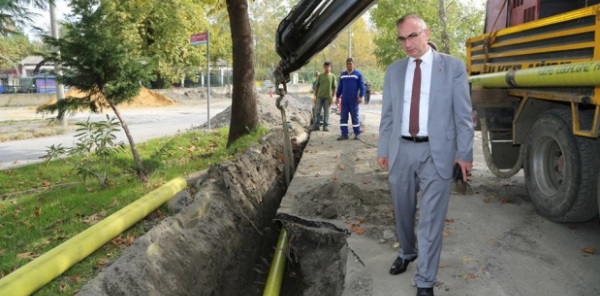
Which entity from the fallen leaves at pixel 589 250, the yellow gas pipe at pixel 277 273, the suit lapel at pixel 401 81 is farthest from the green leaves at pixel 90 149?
the fallen leaves at pixel 589 250

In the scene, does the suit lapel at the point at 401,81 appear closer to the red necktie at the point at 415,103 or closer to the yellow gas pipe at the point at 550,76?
the red necktie at the point at 415,103

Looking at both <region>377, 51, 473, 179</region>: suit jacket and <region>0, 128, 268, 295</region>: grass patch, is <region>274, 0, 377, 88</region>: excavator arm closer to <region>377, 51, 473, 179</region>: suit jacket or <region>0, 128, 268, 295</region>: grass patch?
<region>377, 51, 473, 179</region>: suit jacket

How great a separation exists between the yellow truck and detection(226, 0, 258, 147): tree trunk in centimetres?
505

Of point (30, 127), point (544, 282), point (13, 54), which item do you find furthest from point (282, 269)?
point (13, 54)

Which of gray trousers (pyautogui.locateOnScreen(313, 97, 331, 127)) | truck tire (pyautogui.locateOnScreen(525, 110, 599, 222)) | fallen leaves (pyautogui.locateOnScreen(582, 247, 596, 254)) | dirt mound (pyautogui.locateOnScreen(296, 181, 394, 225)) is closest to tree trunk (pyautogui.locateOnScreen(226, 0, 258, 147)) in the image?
gray trousers (pyautogui.locateOnScreen(313, 97, 331, 127))

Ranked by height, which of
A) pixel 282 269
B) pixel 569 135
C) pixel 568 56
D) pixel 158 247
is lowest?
pixel 282 269

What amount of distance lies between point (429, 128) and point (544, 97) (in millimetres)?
2268

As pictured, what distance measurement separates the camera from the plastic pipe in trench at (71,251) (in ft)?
11.2

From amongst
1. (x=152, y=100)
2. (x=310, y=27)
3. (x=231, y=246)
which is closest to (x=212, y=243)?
(x=231, y=246)

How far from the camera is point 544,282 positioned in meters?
3.74

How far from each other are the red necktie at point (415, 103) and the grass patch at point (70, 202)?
281cm

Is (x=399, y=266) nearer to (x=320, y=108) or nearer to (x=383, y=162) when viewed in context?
(x=383, y=162)

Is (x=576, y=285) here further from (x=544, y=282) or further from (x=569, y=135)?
(x=569, y=135)

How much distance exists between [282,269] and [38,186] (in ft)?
13.9
